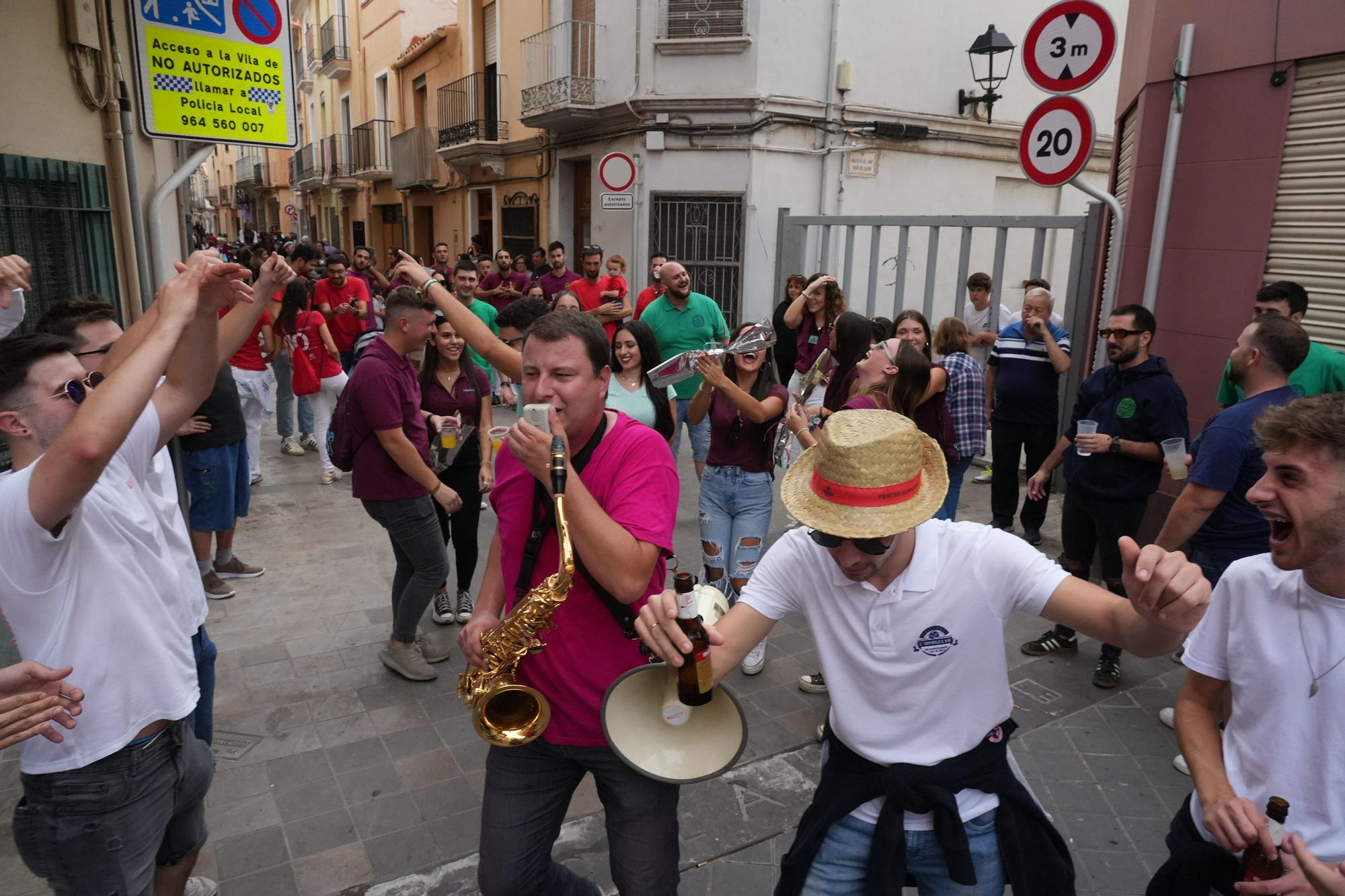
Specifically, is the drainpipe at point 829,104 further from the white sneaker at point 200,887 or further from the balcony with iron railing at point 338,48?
the balcony with iron railing at point 338,48

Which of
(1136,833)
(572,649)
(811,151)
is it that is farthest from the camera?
(811,151)

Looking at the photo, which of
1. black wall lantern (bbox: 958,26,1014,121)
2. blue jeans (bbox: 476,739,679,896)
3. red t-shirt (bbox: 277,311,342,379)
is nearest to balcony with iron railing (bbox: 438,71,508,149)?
black wall lantern (bbox: 958,26,1014,121)

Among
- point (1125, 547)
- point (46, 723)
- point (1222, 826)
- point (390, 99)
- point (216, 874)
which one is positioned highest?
point (390, 99)

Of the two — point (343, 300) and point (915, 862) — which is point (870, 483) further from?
point (343, 300)

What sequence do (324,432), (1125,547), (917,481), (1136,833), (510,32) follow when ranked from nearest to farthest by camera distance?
(1125,547)
(917,481)
(1136,833)
(324,432)
(510,32)

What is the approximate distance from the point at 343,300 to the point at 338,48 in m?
24.0

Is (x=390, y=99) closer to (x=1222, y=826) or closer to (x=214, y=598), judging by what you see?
(x=214, y=598)

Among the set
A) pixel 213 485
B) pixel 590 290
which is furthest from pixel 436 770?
pixel 590 290

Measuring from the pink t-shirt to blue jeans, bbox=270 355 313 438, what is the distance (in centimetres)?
785

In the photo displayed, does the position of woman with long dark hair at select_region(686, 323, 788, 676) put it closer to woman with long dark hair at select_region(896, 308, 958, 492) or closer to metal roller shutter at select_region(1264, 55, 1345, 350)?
woman with long dark hair at select_region(896, 308, 958, 492)

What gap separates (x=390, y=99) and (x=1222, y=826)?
28.8 metres

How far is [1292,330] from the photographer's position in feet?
12.4

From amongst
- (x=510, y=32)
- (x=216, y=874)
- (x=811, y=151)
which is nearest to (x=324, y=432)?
(x=216, y=874)

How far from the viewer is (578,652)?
8.20 feet
